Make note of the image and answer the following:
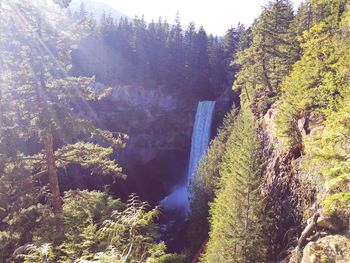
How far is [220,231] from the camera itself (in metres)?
13.9

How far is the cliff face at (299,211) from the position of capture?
24.1 feet

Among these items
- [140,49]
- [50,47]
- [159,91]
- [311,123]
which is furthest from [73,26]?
[140,49]

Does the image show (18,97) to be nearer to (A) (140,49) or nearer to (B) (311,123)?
(B) (311,123)

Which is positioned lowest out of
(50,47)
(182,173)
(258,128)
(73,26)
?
(182,173)

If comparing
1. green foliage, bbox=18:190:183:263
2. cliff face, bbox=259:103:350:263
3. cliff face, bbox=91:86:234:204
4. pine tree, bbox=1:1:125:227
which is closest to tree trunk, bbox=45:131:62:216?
pine tree, bbox=1:1:125:227

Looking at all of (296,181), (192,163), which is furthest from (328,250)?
(192,163)

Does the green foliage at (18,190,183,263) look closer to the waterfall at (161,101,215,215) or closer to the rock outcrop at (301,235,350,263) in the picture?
the rock outcrop at (301,235,350,263)

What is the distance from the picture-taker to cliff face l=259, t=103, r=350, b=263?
736cm

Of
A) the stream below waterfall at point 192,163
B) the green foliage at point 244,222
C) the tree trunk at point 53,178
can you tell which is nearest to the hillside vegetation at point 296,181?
the green foliage at point 244,222

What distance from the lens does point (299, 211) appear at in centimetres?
1062

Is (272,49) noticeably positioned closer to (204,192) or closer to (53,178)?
(204,192)

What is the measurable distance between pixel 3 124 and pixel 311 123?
11.1 m

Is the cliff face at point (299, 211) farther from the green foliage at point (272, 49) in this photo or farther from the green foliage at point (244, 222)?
the green foliage at point (272, 49)

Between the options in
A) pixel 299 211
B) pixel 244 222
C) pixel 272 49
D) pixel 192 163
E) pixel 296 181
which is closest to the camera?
pixel 299 211
